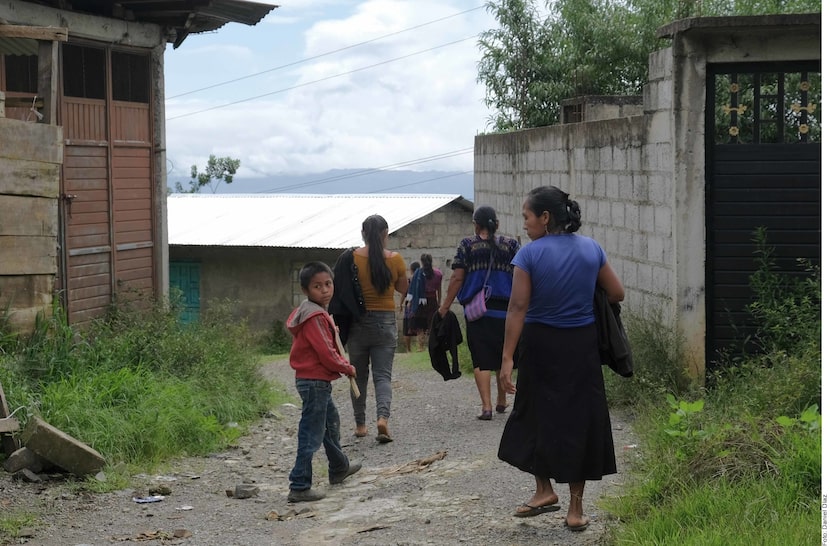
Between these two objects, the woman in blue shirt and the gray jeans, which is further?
the gray jeans

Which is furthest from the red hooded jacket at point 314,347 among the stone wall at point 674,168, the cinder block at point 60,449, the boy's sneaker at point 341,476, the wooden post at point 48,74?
the wooden post at point 48,74

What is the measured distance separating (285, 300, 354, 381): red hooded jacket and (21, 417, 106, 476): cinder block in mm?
1569

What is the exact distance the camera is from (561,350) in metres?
5.56

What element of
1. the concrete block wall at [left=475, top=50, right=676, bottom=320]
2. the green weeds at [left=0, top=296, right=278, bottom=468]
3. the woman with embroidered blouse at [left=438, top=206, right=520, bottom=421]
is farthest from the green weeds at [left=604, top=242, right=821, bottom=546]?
the green weeds at [left=0, top=296, right=278, bottom=468]

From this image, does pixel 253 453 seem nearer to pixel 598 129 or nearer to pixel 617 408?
pixel 617 408

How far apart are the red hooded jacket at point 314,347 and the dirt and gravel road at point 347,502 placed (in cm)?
78

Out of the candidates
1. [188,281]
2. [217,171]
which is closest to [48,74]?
[188,281]

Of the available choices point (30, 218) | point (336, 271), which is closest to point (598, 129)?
point (336, 271)

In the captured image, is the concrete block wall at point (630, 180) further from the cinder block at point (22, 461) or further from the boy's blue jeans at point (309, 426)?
the cinder block at point (22, 461)

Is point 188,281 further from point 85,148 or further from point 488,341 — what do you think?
point 488,341

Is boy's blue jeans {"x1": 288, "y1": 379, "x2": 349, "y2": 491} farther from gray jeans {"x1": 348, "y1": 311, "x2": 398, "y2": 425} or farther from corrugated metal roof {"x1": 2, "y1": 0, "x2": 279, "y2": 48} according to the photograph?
corrugated metal roof {"x1": 2, "y1": 0, "x2": 279, "y2": 48}

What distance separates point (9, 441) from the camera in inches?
290

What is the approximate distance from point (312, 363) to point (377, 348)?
68.5 inches

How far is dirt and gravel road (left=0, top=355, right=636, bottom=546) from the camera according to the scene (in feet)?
19.1
